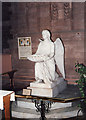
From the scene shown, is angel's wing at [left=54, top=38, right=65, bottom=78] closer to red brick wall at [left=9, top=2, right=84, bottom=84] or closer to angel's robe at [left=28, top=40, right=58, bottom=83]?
angel's robe at [left=28, top=40, right=58, bottom=83]

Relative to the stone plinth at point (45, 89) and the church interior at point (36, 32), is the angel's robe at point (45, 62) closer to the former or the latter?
the stone plinth at point (45, 89)

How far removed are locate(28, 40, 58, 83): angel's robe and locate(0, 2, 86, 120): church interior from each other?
1.15m

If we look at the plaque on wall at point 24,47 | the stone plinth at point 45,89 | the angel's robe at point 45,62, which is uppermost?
the plaque on wall at point 24,47

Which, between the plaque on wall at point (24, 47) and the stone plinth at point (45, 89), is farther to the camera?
the plaque on wall at point (24, 47)

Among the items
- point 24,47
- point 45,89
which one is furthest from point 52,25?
point 45,89

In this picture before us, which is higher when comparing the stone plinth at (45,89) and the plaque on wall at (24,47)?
the plaque on wall at (24,47)

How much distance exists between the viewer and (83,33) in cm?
577

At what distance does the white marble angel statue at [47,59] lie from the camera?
14.3 ft

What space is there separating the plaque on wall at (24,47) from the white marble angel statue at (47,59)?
1.76 metres

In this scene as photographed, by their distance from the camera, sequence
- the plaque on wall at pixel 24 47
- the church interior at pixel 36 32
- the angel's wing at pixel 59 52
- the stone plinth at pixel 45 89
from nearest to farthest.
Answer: the stone plinth at pixel 45 89 < the angel's wing at pixel 59 52 < the church interior at pixel 36 32 < the plaque on wall at pixel 24 47

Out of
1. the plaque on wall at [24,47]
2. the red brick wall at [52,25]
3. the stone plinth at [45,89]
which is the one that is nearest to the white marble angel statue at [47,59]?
the stone plinth at [45,89]

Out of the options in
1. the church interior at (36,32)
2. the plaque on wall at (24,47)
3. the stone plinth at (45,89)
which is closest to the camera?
the stone plinth at (45,89)

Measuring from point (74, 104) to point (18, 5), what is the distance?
4.43 m

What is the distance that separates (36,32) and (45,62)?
2090 mm
